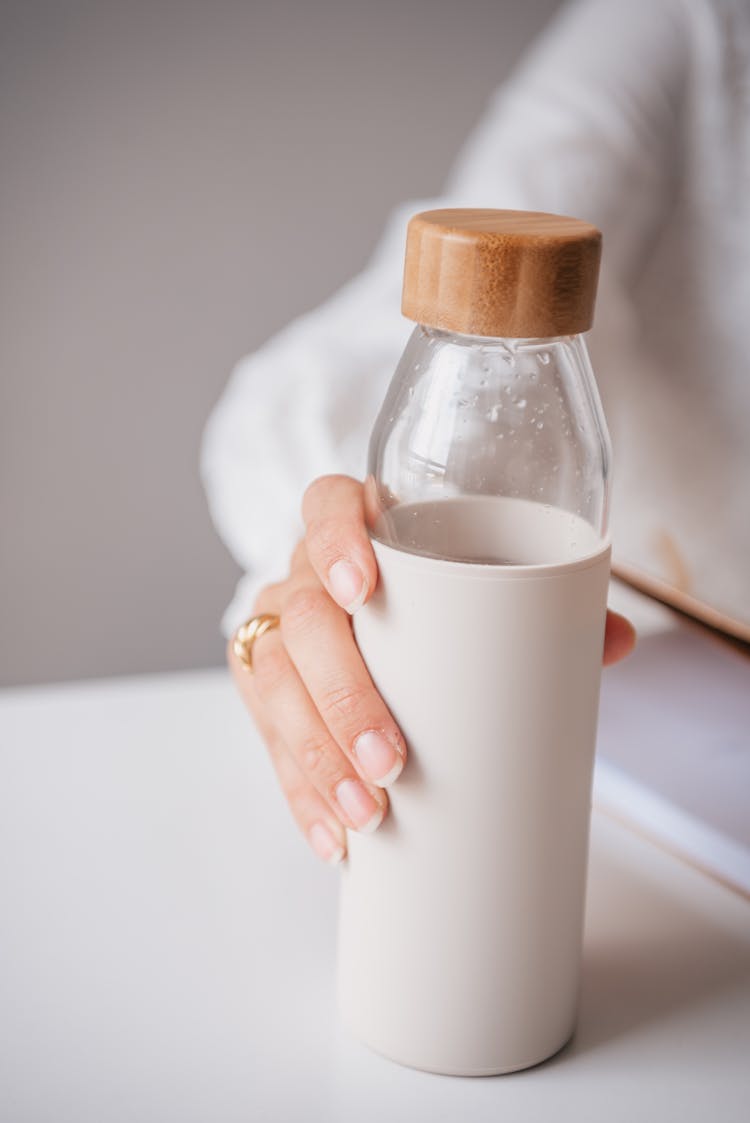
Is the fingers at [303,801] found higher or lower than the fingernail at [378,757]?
lower

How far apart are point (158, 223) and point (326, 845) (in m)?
1.16

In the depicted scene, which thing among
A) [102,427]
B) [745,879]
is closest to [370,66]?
[102,427]

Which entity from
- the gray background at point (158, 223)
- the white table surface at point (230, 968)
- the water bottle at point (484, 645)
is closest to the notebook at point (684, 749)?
the white table surface at point (230, 968)

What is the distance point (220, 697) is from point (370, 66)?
108cm

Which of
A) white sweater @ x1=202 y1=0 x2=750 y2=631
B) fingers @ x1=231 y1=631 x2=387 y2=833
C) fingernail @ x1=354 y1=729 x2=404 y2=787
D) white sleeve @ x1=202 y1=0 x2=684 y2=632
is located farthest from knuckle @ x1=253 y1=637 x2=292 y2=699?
white sweater @ x1=202 y1=0 x2=750 y2=631

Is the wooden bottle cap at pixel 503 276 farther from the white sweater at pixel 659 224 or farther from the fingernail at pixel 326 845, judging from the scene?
the white sweater at pixel 659 224

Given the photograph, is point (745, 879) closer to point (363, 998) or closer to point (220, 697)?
point (363, 998)

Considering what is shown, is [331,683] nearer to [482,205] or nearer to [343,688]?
[343,688]

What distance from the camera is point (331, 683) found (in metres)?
0.38

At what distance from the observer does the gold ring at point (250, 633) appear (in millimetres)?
479

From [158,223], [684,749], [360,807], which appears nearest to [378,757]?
[360,807]

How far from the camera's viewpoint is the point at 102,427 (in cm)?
149

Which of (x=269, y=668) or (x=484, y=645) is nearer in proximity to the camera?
(x=484, y=645)

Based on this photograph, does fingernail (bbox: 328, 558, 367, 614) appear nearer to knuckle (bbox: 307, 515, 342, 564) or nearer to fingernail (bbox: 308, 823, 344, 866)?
knuckle (bbox: 307, 515, 342, 564)
